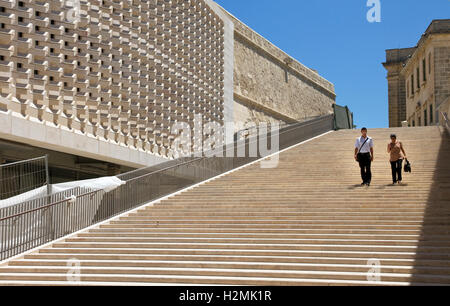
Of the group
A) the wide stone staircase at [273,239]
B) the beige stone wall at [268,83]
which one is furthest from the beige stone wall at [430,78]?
the wide stone staircase at [273,239]

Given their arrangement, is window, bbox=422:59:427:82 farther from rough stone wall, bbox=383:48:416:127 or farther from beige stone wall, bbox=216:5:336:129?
rough stone wall, bbox=383:48:416:127

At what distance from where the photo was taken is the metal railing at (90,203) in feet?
29.3

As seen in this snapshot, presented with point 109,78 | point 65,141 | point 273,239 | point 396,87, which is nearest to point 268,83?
point 396,87

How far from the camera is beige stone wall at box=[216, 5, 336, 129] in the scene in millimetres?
30734

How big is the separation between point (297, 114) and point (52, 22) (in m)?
28.3

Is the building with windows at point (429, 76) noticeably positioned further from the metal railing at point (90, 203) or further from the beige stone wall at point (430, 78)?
the metal railing at point (90, 203)

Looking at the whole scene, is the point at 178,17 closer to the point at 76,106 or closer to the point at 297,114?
the point at 76,106

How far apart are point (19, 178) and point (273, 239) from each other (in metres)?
5.16

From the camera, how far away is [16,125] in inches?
517

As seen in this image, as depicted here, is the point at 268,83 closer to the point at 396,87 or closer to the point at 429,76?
the point at 429,76

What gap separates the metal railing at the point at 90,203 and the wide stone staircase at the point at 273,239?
0.37m

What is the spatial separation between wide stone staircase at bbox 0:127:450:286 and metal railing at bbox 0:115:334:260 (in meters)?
0.37

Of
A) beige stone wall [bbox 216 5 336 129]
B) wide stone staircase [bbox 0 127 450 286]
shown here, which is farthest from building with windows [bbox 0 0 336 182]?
wide stone staircase [bbox 0 127 450 286]

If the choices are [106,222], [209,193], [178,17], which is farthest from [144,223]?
[178,17]
